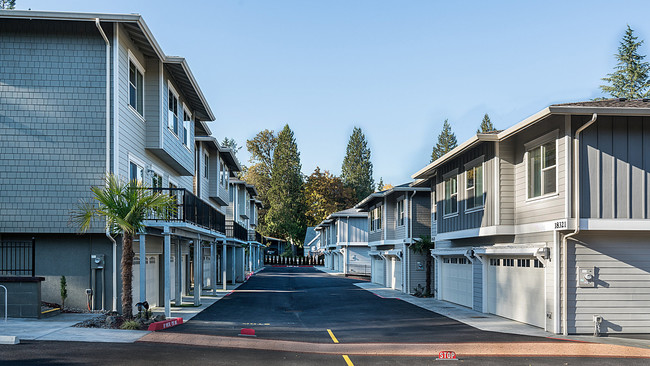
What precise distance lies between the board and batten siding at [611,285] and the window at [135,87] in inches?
557

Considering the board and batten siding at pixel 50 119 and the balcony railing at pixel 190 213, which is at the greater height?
the board and batten siding at pixel 50 119

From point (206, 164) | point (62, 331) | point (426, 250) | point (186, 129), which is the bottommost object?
point (62, 331)

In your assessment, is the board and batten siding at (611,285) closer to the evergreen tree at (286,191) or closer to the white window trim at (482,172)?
the white window trim at (482,172)

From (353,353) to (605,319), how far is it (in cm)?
742

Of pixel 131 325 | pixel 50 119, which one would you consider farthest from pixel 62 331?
pixel 50 119

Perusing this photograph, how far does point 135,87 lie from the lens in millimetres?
20500

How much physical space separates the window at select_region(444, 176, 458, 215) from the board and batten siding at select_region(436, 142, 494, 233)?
1.02 feet

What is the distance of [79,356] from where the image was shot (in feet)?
38.3

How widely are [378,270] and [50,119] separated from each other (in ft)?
96.2

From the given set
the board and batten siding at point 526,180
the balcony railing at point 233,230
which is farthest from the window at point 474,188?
the balcony railing at point 233,230

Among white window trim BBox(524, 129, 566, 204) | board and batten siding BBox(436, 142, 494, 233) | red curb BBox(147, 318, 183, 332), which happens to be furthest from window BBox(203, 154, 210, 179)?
white window trim BBox(524, 129, 566, 204)

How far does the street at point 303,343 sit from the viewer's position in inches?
474

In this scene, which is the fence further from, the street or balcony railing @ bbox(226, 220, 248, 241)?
the street

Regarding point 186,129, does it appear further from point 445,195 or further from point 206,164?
point 445,195
